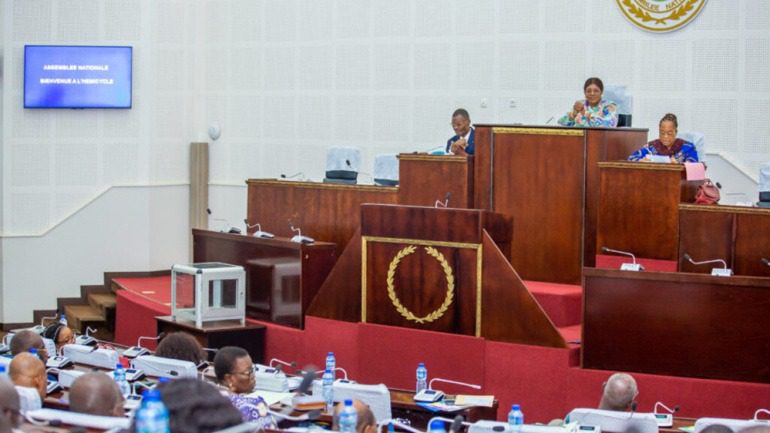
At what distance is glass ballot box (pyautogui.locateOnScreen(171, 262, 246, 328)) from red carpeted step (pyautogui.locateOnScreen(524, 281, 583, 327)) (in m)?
2.57

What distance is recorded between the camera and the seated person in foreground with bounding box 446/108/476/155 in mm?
10203

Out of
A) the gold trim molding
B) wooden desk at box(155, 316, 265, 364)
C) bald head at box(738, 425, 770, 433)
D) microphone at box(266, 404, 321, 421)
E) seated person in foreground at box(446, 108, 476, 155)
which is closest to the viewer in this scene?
bald head at box(738, 425, 770, 433)

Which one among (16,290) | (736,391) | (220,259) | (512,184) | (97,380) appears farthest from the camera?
(16,290)

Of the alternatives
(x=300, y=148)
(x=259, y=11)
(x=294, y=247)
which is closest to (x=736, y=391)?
(x=294, y=247)

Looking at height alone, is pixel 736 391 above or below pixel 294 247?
below

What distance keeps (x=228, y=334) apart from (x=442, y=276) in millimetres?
2011

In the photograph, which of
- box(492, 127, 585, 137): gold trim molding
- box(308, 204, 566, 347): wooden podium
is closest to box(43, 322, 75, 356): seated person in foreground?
box(308, 204, 566, 347): wooden podium

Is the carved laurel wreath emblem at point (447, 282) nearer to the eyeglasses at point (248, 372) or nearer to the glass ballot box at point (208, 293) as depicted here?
the glass ballot box at point (208, 293)

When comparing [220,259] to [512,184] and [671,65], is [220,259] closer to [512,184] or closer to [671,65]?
[512,184]

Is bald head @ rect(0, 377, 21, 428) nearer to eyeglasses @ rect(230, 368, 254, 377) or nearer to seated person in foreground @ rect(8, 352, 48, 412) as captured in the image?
seated person in foreground @ rect(8, 352, 48, 412)

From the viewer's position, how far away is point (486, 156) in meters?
9.95

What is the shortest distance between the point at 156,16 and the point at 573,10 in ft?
15.4

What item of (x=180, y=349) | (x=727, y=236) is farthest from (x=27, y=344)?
(x=727, y=236)

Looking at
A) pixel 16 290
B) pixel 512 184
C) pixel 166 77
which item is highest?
pixel 166 77
